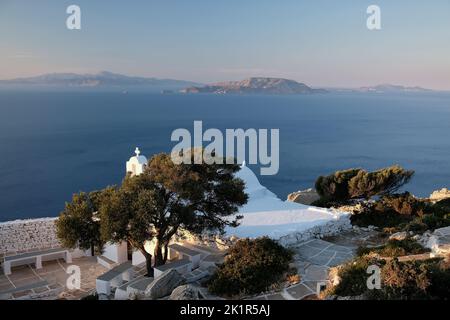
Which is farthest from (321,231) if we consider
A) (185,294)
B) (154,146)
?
(154,146)

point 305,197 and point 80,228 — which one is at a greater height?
point 80,228

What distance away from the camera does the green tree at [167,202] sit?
9.75 meters

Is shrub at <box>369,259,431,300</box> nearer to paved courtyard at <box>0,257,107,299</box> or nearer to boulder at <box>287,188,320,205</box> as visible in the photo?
paved courtyard at <box>0,257,107,299</box>

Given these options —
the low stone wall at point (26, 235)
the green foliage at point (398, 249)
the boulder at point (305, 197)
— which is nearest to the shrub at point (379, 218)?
the green foliage at point (398, 249)

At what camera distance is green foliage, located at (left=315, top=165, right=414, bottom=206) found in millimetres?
16344

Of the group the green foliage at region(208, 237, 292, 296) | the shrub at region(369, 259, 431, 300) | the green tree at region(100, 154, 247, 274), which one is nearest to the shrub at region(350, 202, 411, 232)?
the green foliage at region(208, 237, 292, 296)

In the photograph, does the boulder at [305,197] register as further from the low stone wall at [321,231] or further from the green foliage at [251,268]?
the green foliage at [251,268]

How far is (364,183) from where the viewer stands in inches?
645

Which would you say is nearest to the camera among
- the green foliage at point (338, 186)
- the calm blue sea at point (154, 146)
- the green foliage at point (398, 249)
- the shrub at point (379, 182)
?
the green foliage at point (398, 249)

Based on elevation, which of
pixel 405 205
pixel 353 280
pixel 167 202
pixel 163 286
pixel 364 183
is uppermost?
pixel 167 202

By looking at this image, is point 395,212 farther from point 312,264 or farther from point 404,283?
point 404,283

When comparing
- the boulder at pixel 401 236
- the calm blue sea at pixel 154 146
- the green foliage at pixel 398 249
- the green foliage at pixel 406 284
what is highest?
the green foliage at pixel 406 284

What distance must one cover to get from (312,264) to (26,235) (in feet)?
37.5

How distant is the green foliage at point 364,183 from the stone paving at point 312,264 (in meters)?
5.37
